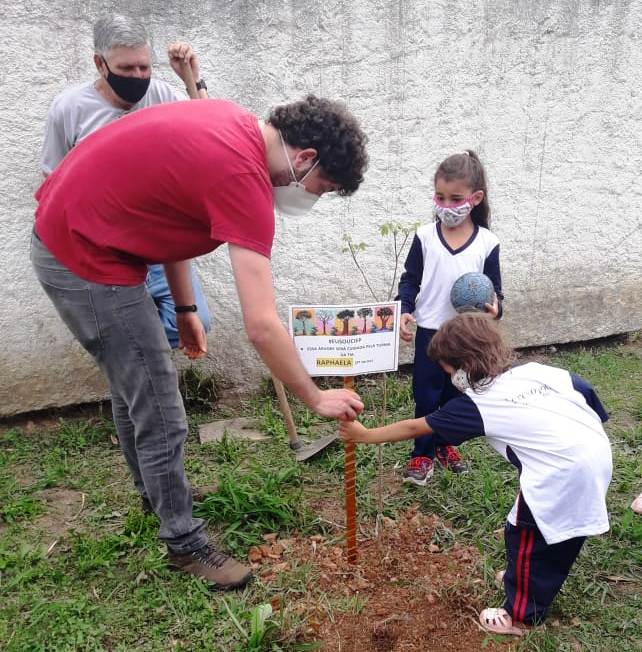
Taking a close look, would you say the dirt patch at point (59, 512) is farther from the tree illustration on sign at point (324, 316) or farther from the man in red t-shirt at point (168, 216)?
the tree illustration on sign at point (324, 316)

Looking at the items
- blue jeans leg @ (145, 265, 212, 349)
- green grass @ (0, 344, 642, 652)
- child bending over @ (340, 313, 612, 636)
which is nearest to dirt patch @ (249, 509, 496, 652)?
green grass @ (0, 344, 642, 652)

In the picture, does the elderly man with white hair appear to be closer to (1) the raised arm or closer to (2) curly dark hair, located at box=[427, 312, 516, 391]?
(1) the raised arm

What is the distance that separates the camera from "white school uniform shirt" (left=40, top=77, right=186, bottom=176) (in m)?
3.00

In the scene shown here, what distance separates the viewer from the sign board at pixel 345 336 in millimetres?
2289

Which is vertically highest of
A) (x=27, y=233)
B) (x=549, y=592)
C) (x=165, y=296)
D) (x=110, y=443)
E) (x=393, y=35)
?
(x=393, y=35)

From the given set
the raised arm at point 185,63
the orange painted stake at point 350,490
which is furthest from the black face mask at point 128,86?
the orange painted stake at point 350,490

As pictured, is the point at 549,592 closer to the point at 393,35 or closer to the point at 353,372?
the point at 353,372

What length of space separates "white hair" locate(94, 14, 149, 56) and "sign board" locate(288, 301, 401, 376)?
4.93 ft

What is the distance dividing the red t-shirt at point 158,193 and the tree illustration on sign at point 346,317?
1.49 ft

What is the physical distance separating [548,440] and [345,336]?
77 cm

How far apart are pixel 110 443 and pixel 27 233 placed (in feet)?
4.16

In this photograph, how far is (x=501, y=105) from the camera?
430 cm

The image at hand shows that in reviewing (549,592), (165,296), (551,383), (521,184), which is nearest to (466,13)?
(521,184)

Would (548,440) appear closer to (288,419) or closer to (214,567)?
(214,567)
